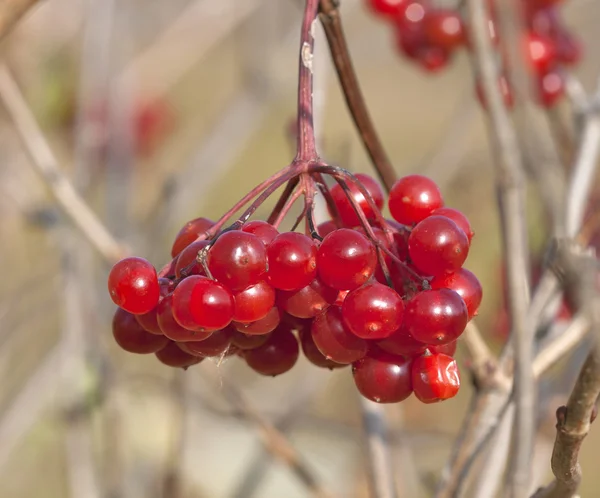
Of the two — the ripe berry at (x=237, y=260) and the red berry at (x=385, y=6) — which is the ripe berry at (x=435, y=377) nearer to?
the ripe berry at (x=237, y=260)

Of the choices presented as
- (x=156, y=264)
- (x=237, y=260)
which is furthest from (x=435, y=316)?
(x=156, y=264)

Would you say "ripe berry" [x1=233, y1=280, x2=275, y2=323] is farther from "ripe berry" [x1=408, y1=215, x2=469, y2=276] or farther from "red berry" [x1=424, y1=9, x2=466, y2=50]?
"red berry" [x1=424, y1=9, x2=466, y2=50]

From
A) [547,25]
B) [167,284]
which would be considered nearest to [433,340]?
[167,284]

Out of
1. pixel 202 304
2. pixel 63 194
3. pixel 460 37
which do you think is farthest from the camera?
pixel 460 37

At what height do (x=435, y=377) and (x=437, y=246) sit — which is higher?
(x=437, y=246)

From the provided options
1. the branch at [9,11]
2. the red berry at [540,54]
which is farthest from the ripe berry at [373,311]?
the red berry at [540,54]

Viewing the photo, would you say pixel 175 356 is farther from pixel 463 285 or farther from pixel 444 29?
pixel 444 29
